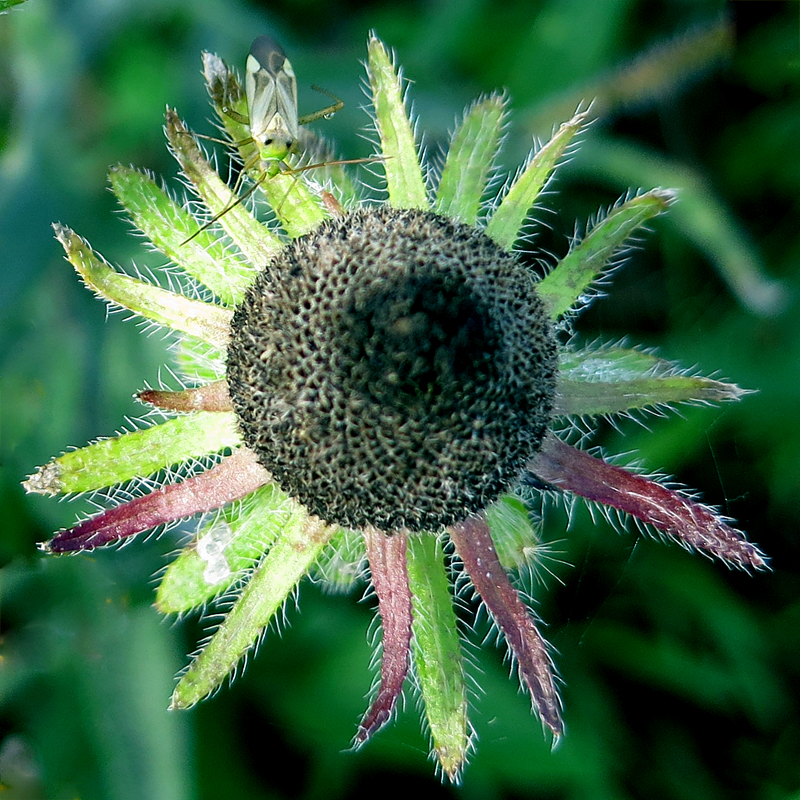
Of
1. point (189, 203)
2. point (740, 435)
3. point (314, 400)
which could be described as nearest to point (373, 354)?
point (314, 400)

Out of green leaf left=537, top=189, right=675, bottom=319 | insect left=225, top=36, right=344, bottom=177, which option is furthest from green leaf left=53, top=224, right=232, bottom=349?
green leaf left=537, top=189, right=675, bottom=319

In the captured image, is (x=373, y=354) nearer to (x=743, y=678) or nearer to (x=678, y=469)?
(x=678, y=469)

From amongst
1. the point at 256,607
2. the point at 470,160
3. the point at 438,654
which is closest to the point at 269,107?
the point at 470,160

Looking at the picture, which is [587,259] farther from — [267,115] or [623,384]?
[267,115]

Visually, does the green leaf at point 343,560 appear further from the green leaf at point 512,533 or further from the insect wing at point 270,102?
the insect wing at point 270,102

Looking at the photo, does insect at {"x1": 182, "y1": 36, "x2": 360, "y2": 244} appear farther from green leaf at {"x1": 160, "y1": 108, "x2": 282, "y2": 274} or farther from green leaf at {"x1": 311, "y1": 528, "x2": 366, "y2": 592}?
green leaf at {"x1": 311, "y1": 528, "x2": 366, "y2": 592}

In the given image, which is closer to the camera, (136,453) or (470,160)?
(136,453)

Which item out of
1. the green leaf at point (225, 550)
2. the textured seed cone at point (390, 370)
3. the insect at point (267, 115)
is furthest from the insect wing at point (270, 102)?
the green leaf at point (225, 550)
